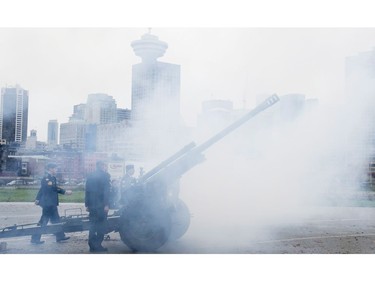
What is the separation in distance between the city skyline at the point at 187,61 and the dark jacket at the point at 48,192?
121 cm

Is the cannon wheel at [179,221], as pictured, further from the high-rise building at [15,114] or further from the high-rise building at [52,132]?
the high-rise building at [15,114]

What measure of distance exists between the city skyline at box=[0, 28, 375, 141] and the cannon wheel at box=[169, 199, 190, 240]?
1938 millimetres

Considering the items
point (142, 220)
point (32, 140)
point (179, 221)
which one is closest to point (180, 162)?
point (179, 221)

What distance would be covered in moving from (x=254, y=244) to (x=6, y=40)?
6.27 m

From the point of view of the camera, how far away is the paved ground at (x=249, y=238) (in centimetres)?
792

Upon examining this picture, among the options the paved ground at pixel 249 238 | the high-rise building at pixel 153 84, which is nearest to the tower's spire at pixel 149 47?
the high-rise building at pixel 153 84

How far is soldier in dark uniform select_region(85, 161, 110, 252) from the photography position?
296 inches

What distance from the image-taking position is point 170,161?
8.16 m

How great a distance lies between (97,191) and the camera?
761 cm

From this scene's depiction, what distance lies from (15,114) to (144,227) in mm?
3719

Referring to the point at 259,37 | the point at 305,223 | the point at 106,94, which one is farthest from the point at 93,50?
the point at 305,223

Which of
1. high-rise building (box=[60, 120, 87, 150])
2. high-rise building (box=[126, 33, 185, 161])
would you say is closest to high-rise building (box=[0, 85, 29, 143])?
high-rise building (box=[60, 120, 87, 150])

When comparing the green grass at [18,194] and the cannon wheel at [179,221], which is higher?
the green grass at [18,194]

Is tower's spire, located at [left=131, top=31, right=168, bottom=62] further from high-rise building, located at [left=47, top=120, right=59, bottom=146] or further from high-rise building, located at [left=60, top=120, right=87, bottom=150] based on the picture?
high-rise building, located at [left=47, top=120, right=59, bottom=146]
